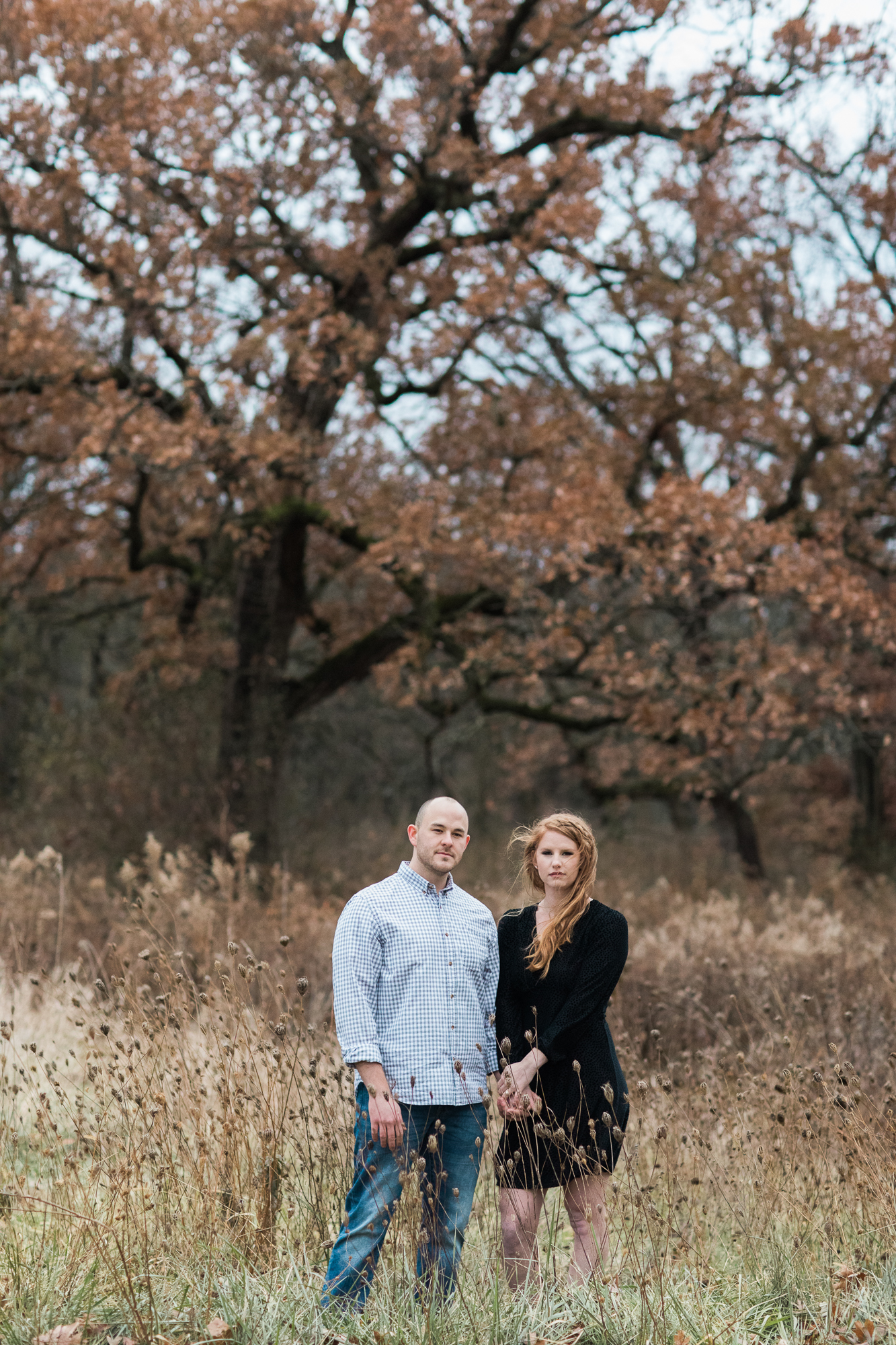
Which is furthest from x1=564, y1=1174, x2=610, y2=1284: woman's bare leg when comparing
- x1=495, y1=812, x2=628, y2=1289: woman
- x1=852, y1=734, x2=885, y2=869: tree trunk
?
x1=852, y1=734, x2=885, y2=869: tree trunk

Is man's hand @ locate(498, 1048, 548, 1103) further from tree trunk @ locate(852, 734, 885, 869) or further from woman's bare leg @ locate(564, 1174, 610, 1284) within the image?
tree trunk @ locate(852, 734, 885, 869)

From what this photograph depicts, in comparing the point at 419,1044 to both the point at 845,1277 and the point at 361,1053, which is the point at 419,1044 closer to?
the point at 361,1053

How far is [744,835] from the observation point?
1573 cm

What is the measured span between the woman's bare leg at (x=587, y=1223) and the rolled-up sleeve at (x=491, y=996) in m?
0.43

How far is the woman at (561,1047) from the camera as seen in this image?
136 inches

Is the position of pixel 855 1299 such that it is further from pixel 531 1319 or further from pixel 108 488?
pixel 108 488

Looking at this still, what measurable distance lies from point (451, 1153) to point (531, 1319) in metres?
0.49

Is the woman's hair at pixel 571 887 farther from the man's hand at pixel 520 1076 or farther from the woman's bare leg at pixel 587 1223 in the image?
the woman's bare leg at pixel 587 1223

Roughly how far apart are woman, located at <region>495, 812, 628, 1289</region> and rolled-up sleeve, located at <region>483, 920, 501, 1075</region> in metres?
0.03

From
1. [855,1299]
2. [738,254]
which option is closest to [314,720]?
[738,254]

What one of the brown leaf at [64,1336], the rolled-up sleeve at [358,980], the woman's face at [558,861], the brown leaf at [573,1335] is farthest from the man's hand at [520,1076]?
the brown leaf at [64,1336]

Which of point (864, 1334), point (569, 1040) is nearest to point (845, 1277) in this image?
point (864, 1334)

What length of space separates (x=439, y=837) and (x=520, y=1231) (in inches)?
47.6

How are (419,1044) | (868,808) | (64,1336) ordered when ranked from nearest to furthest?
(64,1336) → (419,1044) → (868,808)
